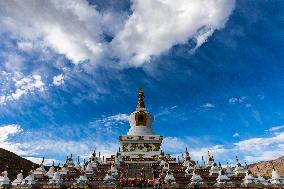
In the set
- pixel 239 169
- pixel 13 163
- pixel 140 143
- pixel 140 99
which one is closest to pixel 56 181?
pixel 239 169

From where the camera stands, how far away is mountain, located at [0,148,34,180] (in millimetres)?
65125

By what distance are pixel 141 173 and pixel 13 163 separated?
166 feet

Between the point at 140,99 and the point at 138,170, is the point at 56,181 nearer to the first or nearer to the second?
the point at 138,170

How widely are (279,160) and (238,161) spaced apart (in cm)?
7864

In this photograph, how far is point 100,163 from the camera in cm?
3503

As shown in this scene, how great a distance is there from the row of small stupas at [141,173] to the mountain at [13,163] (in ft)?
115

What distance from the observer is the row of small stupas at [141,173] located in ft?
82.8

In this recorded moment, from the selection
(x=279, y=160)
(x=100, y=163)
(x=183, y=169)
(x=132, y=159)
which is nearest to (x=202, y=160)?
(x=183, y=169)

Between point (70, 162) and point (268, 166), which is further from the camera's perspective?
point (268, 166)

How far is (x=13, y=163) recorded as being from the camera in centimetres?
7006

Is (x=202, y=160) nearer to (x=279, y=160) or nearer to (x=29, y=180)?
(x=29, y=180)

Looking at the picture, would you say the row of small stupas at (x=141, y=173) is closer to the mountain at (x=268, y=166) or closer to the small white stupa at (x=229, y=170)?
the small white stupa at (x=229, y=170)

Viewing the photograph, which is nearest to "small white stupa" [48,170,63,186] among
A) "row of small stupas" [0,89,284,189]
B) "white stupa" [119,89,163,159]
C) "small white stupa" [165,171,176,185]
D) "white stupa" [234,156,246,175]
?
"row of small stupas" [0,89,284,189]

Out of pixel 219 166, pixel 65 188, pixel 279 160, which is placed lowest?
pixel 65 188
